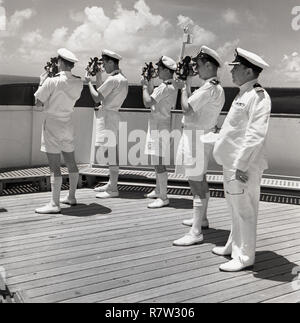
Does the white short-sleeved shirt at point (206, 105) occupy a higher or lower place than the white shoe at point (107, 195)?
higher

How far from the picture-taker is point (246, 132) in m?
3.73

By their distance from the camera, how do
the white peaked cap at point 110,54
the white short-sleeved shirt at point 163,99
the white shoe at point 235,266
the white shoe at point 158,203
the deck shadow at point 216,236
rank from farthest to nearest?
1. the white peaked cap at point 110,54
2. the white shoe at point 158,203
3. the white short-sleeved shirt at point 163,99
4. the deck shadow at point 216,236
5. the white shoe at point 235,266

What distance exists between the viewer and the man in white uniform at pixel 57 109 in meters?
5.54

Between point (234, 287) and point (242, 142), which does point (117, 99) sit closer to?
point (242, 142)

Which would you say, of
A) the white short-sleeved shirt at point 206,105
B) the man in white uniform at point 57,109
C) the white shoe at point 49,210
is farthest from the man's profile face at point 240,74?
the white shoe at point 49,210

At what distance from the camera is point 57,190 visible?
578cm

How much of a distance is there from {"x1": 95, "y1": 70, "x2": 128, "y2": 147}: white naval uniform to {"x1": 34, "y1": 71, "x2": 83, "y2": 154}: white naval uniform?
72 centimetres

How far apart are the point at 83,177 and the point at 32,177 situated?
2.74 ft

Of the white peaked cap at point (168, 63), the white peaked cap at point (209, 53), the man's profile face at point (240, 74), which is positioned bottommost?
the man's profile face at point (240, 74)

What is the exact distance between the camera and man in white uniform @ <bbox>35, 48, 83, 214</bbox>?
5.54 metres
